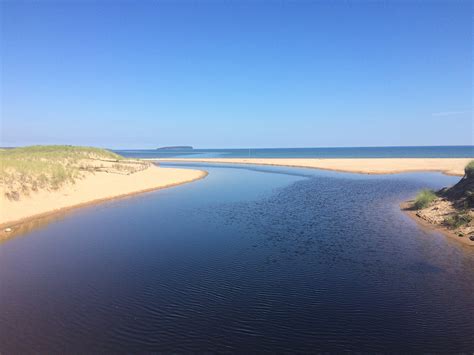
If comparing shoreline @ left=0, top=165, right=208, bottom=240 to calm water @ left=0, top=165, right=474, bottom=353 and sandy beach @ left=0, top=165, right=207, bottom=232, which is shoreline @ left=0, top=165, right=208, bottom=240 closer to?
sandy beach @ left=0, top=165, right=207, bottom=232

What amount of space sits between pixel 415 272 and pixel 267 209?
14248 mm

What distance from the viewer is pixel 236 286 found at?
12.3 m

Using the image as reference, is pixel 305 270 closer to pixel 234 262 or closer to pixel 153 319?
pixel 234 262

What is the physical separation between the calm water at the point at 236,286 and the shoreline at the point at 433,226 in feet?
2.38

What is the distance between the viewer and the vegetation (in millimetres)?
19922

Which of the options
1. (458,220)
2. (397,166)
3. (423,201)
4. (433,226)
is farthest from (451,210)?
(397,166)

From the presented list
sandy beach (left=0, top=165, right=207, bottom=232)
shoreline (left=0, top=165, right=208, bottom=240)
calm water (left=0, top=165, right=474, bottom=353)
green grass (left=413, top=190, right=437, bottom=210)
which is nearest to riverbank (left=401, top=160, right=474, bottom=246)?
green grass (left=413, top=190, right=437, bottom=210)

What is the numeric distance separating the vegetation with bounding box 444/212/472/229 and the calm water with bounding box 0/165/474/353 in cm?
217

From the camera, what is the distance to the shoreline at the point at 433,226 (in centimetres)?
1767

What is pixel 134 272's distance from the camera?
1369 cm

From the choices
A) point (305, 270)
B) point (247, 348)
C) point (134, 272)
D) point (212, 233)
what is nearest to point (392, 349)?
point (247, 348)

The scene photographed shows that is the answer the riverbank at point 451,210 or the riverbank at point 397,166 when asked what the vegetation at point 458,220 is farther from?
the riverbank at point 397,166

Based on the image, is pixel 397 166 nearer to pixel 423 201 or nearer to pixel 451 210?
pixel 423 201

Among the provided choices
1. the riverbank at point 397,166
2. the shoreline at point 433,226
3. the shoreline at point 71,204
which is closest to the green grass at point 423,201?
the shoreline at point 433,226
